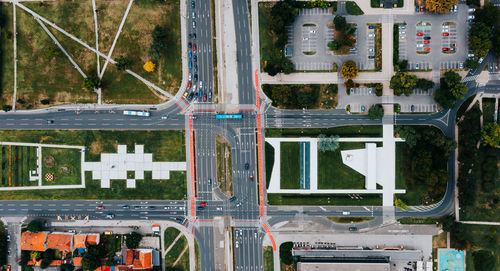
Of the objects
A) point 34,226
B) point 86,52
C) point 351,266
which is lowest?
point 351,266

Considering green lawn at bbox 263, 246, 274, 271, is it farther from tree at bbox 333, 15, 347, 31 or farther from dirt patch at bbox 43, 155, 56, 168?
dirt patch at bbox 43, 155, 56, 168

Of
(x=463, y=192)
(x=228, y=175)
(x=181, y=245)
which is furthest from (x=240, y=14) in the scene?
(x=463, y=192)

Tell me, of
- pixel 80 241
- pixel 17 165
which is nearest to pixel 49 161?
pixel 17 165

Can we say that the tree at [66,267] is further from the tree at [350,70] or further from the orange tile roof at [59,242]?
the tree at [350,70]

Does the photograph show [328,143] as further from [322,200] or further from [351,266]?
[351,266]

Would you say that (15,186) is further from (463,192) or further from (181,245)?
(463,192)

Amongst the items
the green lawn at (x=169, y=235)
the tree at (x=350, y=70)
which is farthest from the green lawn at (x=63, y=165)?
the tree at (x=350, y=70)

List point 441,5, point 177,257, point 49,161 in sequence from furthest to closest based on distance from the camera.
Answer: point 177,257 < point 49,161 < point 441,5
